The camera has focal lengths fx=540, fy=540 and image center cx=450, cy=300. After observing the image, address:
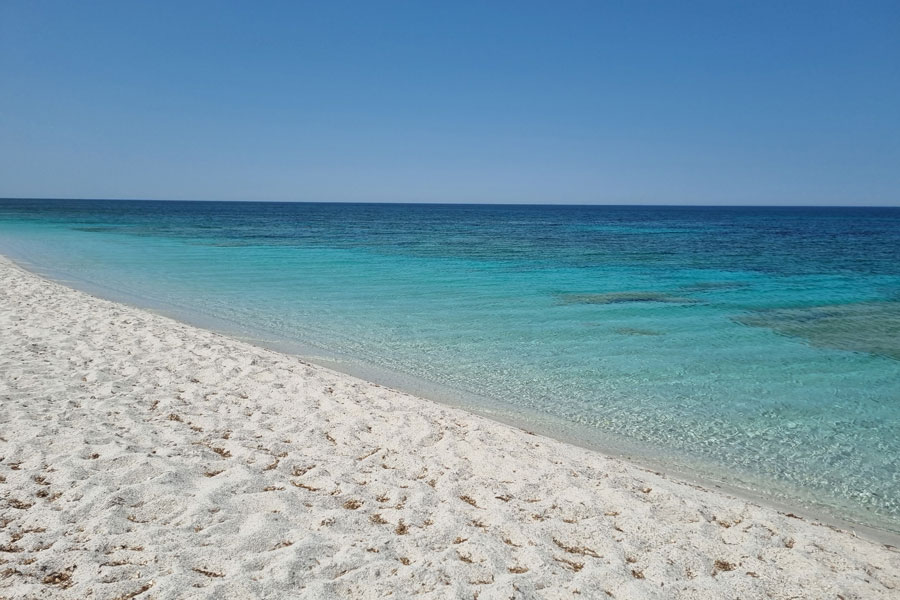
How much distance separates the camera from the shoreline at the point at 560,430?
477 cm

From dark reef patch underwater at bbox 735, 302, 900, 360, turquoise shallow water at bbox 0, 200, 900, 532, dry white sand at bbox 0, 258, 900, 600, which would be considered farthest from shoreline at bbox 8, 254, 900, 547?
dark reef patch underwater at bbox 735, 302, 900, 360

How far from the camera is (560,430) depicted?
634cm

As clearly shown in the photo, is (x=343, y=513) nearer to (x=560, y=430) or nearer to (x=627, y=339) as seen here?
(x=560, y=430)

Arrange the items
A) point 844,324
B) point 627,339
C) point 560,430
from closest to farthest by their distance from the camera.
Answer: point 560,430 < point 627,339 < point 844,324

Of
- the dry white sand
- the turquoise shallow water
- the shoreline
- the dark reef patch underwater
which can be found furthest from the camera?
the dark reef patch underwater

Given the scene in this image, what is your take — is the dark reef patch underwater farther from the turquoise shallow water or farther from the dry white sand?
the dry white sand

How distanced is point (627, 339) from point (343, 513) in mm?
7732

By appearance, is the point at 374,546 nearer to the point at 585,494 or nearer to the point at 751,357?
the point at 585,494

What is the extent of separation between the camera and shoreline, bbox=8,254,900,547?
477 centimetres

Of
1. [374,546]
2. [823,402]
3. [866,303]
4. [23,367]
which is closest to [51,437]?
[23,367]

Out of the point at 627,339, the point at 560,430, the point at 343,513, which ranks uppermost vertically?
the point at 343,513

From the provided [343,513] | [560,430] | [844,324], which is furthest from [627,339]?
[343,513]

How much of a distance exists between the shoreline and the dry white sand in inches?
13.5

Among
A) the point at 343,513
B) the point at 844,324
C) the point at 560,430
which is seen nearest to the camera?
the point at 343,513
